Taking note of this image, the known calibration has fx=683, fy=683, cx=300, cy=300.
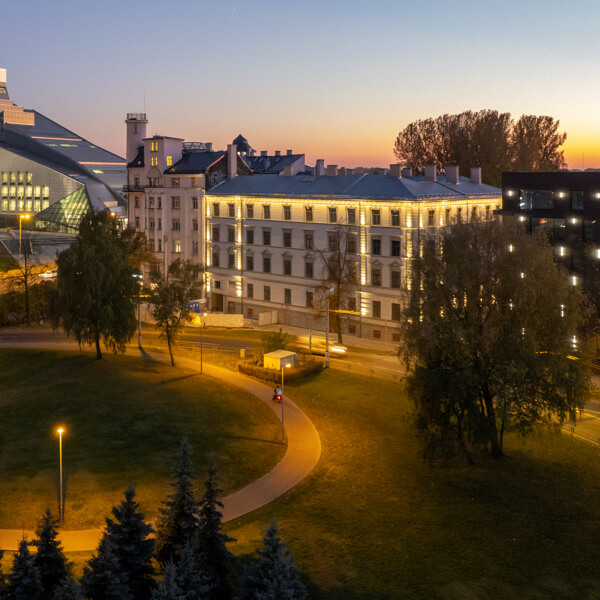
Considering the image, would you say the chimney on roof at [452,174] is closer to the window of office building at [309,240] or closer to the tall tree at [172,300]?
the window of office building at [309,240]

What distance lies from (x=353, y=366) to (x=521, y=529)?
29.3m

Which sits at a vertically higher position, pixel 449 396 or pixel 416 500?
pixel 449 396

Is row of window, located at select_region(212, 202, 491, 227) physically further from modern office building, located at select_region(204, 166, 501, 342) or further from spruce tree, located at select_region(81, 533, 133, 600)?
spruce tree, located at select_region(81, 533, 133, 600)

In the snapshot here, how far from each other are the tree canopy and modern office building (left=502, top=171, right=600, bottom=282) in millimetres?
40503

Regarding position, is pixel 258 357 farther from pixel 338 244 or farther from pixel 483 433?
pixel 483 433

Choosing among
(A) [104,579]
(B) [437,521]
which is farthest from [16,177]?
(A) [104,579]

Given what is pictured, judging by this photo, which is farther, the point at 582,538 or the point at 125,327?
the point at 125,327

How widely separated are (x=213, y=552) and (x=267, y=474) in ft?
40.7

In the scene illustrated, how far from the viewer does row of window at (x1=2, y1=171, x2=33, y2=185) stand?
143125 mm

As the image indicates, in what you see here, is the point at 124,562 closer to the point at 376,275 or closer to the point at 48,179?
the point at 376,275

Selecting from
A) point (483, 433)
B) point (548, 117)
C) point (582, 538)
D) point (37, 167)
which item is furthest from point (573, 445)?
point (37, 167)

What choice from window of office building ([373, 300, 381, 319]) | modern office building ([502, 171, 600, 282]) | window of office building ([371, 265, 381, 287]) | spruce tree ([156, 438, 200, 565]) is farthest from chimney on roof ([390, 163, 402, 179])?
spruce tree ([156, 438, 200, 565])

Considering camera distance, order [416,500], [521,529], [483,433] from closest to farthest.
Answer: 1. [521,529]
2. [416,500]
3. [483,433]

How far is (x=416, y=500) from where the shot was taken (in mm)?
34719
